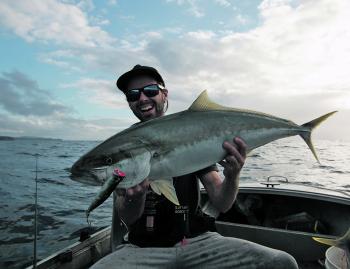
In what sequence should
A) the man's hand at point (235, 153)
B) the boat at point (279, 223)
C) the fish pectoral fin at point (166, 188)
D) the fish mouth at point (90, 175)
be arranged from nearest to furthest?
the fish mouth at point (90, 175)
the fish pectoral fin at point (166, 188)
the man's hand at point (235, 153)
the boat at point (279, 223)

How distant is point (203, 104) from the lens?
3424 millimetres

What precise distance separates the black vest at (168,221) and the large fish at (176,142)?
113 centimetres

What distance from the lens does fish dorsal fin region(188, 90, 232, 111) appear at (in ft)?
11.1

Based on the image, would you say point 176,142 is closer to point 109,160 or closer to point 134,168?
point 134,168

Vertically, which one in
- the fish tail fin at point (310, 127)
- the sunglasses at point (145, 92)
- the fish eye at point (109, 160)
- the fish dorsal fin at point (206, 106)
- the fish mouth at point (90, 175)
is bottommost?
the fish mouth at point (90, 175)

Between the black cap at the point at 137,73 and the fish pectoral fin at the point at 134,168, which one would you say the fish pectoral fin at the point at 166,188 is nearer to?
the fish pectoral fin at the point at 134,168

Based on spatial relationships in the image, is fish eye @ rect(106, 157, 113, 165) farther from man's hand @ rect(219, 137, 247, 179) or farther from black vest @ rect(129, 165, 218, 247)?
black vest @ rect(129, 165, 218, 247)

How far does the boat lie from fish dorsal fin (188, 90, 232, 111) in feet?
10.7

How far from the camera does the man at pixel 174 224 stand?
3.76 metres

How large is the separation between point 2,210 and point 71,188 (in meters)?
5.69

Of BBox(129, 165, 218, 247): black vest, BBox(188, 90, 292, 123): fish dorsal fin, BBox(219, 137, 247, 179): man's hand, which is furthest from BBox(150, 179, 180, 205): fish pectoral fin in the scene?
BBox(129, 165, 218, 247): black vest

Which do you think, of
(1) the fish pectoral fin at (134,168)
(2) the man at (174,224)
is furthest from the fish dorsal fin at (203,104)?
(1) the fish pectoral fin at (134,168)

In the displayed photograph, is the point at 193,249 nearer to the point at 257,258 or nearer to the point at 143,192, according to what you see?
the point at 257,258

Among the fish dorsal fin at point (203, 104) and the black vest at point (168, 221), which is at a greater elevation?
the fish dorsal fin at point (203, 104)
